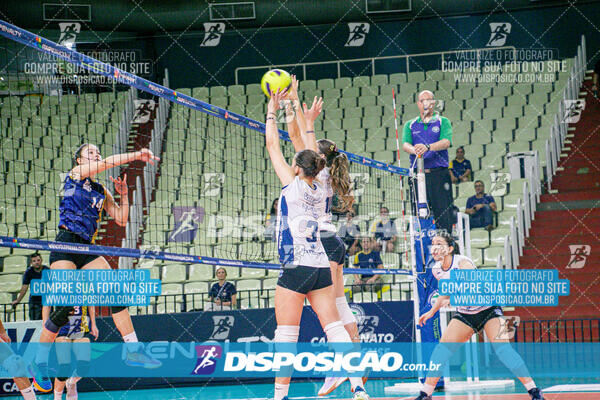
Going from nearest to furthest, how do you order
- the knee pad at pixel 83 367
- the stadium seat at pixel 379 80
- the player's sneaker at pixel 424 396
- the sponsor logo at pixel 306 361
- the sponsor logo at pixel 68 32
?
the player's sneaker at pixel 424 396
the sponsor logo at pixel 306 361
the knee pad at pixel 83 367
the stadium seat at pixel 379 80
the sponsor logo at pixel 68 32

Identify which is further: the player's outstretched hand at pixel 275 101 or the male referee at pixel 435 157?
the male referee at pixel 435 157

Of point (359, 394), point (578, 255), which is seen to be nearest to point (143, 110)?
point (578, 255)

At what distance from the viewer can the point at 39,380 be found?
9609 millimetres

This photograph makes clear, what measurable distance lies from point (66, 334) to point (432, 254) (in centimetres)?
416

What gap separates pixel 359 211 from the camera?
42.9 ft

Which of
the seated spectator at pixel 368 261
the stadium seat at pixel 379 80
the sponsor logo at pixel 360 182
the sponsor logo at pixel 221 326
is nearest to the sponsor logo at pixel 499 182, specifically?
the sponsor logo at pixel 360 182

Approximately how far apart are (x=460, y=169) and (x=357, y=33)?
6.18 meters

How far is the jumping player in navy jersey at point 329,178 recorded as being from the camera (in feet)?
19.8

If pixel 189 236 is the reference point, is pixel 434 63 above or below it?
above

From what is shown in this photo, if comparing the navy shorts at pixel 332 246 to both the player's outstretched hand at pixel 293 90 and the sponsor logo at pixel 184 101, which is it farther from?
the sponsor logo at pixel 184 101

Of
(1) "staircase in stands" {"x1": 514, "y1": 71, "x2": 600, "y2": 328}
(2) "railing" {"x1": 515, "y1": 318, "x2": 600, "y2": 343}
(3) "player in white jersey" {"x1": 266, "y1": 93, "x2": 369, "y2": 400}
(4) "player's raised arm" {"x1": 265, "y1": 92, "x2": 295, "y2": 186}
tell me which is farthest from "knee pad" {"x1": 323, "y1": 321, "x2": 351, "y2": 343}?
(1) "staircase in stands" {"x1": 514, "y1": 71, "x2": 600, "y2": 328}

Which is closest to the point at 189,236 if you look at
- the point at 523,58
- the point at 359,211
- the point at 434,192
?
the point at 359,211

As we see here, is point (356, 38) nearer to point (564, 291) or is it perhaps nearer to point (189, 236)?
point (189, 236)

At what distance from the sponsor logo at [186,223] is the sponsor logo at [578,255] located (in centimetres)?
625
